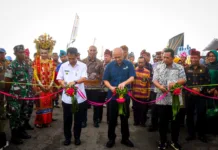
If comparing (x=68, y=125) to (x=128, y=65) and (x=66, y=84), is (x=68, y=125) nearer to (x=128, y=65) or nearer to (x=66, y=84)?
(x=66, y=84)

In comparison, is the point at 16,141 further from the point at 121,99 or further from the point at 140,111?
the point at 140,111

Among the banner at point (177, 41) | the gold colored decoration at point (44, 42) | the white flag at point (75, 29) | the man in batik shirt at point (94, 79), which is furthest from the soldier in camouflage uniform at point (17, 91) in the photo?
the white flag at point (75, 29)

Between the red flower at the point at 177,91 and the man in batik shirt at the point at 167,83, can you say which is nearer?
the red flower at the point at 177,91

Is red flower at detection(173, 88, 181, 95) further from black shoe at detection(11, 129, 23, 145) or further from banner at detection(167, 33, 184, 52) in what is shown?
banner at detection(167, 33, 184, 52)

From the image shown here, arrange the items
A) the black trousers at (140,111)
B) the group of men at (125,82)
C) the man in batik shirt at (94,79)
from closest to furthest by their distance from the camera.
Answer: the group of men at (125,82)
the man in batik shirt at (94,79)
the black trousers at (140,111)

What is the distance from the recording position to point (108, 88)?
4.50 metres

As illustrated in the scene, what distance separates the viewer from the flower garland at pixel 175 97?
12.7 ft

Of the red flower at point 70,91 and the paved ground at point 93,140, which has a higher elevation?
the red flower at point 70,91

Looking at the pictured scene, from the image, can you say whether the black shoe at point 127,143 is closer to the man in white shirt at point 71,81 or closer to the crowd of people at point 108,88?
the crowd of people at point 108,88

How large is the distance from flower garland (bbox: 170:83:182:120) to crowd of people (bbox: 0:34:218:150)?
8 cm

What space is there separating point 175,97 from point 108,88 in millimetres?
1509

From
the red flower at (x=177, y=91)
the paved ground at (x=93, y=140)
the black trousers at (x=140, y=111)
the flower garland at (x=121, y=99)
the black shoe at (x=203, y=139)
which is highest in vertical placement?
the red flower at (x=177, y=91)

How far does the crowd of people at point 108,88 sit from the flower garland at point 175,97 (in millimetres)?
80

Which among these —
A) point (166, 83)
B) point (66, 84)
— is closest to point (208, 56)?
point (166, 83)
